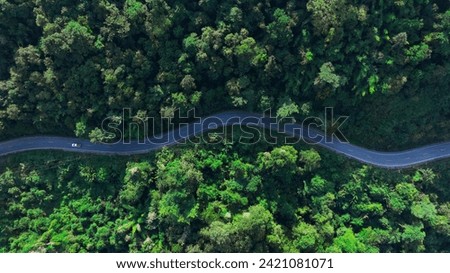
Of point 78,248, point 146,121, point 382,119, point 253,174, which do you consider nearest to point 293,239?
point 253,174

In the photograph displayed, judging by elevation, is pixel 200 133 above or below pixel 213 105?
below

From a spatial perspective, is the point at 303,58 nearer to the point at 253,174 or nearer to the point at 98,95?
the point at 253,174

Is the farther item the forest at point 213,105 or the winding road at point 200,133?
the winding road at point 200,133

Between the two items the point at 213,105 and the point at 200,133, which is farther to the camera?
the point at 200,133

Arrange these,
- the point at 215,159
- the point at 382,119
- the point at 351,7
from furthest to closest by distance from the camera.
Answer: the point at 382,119, the point at 215,159, the point at 351,7
